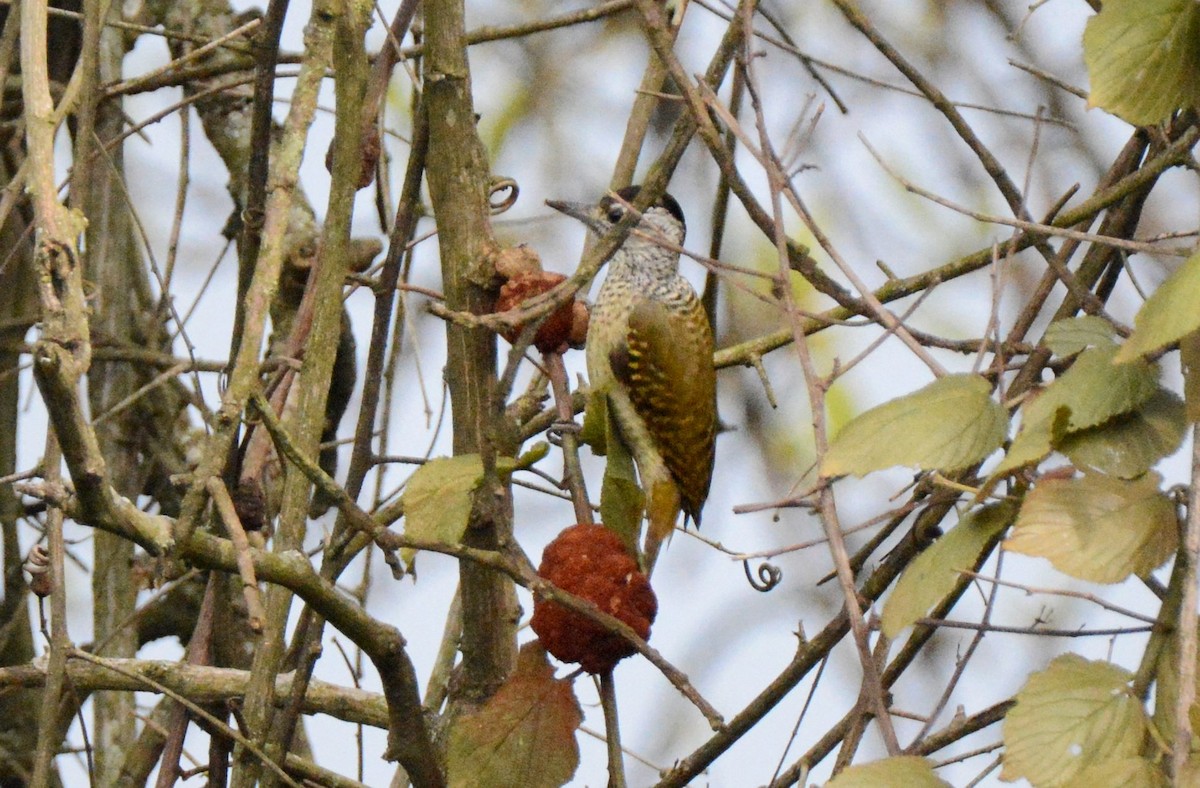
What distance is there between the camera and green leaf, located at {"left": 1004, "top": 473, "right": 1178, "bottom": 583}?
3.43 ft

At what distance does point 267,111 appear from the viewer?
224 centimetres

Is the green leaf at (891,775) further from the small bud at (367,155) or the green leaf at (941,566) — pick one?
the small bud at (367,155)

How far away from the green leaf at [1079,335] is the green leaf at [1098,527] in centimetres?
16

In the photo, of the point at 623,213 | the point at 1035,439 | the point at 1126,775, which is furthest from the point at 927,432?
the point at 623,213

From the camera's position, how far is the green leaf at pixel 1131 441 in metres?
1.10

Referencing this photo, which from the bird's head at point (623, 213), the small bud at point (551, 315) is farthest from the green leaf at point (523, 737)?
the bird's head at point (623, 213)

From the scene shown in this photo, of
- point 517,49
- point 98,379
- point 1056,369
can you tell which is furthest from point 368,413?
point 517,49

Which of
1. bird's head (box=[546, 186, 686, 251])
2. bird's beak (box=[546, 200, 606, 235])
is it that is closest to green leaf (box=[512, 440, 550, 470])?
bird's head (box=[546, 186, 686, 251])

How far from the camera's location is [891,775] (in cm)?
110

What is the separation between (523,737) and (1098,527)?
82cm

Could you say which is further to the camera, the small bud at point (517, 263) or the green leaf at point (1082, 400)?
the small bud at point (517, 263)

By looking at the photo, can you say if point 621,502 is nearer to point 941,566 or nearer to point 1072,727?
point 941,566

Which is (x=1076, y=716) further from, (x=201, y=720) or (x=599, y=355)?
(x=599, y=355)

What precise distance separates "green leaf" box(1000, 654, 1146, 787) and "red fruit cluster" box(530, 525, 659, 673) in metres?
0.60
